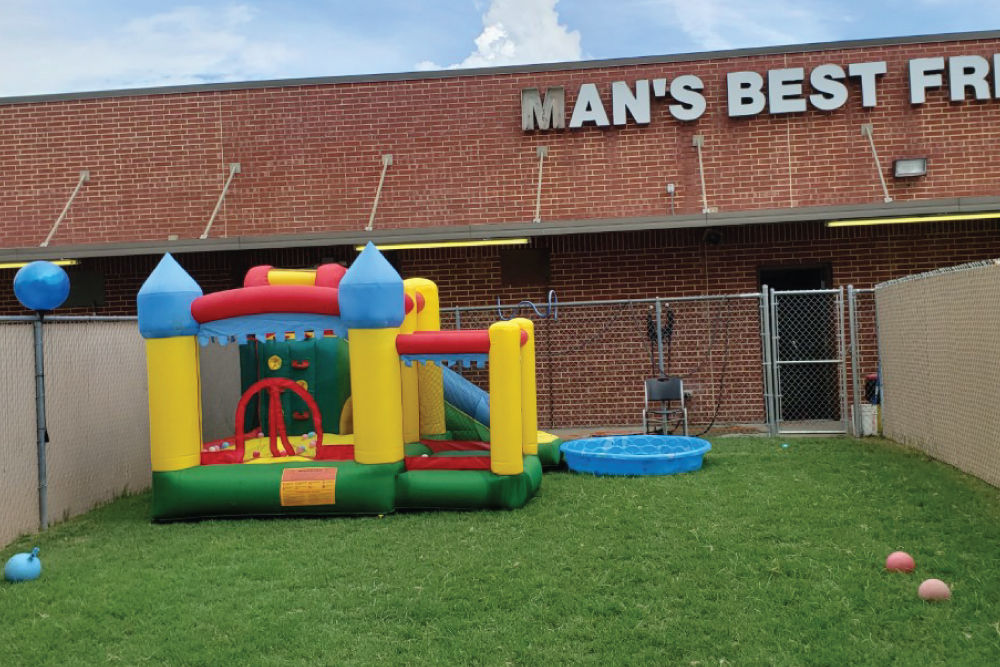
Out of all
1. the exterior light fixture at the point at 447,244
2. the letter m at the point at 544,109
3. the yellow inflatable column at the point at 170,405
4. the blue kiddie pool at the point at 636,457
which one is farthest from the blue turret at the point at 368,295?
the letter m at the point at 544,109

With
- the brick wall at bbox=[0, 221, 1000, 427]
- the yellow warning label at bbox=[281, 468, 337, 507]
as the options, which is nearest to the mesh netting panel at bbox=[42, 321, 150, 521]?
the yellow warning label at bbox=[281, 468, 337, 507]

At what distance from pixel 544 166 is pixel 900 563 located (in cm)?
1080

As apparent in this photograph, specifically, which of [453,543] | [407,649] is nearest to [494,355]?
[453,543]

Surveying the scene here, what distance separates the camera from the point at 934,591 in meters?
5.58

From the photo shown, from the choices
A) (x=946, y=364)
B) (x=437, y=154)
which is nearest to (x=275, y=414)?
(x=946, y=364)

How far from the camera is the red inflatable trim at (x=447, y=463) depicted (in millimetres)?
8992

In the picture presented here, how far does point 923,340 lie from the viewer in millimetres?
11047

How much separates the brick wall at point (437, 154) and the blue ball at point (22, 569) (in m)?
9.94

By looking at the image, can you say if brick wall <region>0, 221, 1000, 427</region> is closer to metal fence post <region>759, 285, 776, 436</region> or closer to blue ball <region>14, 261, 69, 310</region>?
metal fence post <region>759, 285, 776, 436</region>

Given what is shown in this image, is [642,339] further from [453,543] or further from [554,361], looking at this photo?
[453,543]

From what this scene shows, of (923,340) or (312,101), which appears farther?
(312,101)

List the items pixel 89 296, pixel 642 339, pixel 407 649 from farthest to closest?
pixel 89 296, pixel 642 339, pixel 407 649

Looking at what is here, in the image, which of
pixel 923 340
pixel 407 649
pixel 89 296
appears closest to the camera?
pixel 407 649

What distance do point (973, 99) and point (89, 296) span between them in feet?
49.3
